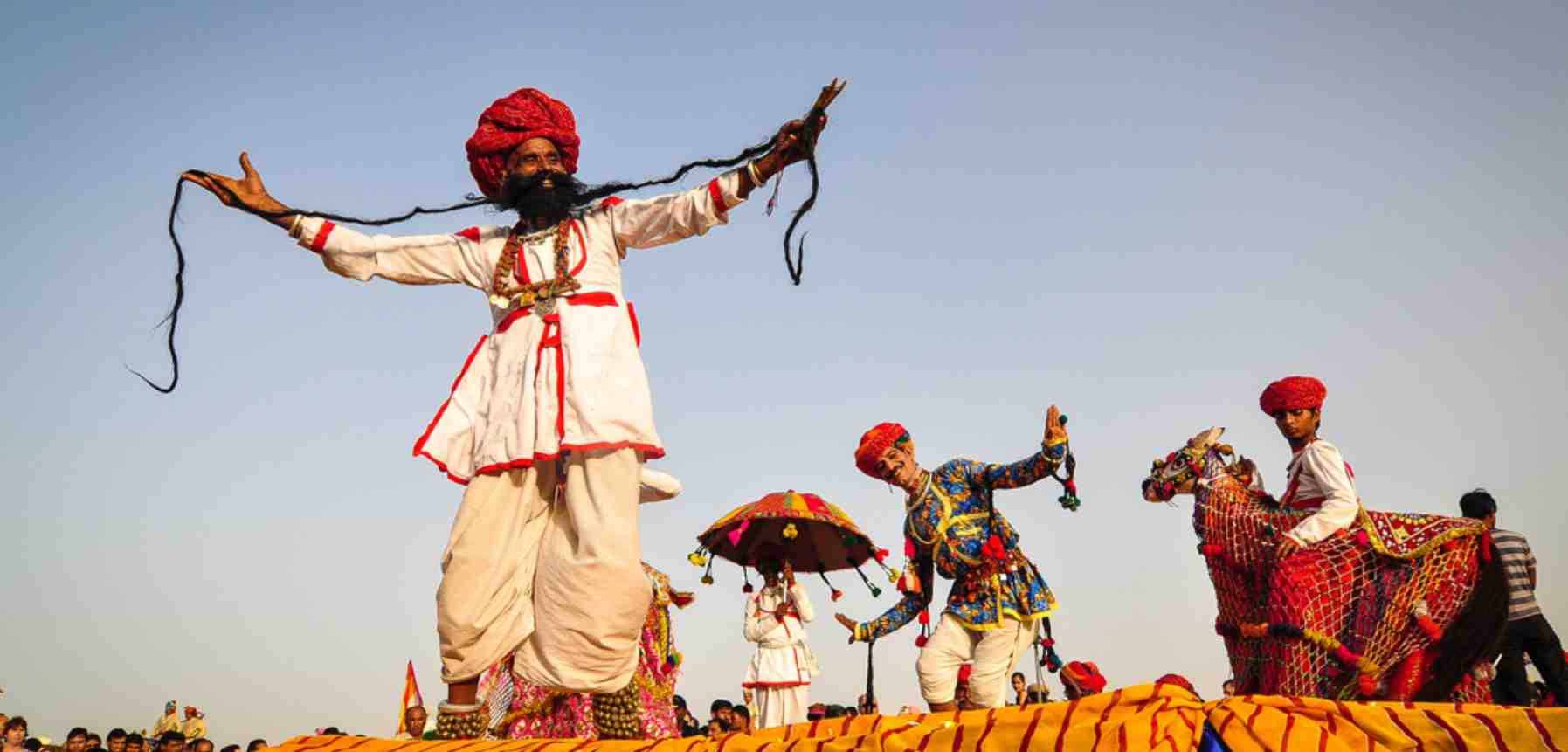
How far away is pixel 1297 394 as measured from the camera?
20.1 ft

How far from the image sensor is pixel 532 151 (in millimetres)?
4977

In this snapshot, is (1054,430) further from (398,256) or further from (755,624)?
(755,624)

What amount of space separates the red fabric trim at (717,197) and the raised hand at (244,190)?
5.27 feet

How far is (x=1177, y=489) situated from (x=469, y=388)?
3.52 m

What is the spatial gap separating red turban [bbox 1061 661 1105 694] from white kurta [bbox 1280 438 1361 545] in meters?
1.06

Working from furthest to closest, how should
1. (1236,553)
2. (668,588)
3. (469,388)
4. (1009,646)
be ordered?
1. (668,588)
2. (1009,646)
3. (1236,553)
4. (469,388)

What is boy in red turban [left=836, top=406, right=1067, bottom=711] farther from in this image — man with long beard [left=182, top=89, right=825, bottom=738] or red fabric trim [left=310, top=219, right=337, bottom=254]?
red fabric trim [left=310, top=219, right=337, bottom=254]

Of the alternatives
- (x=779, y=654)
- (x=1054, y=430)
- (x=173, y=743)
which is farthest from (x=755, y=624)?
(x=1054, y=430)

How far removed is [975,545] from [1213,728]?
3279mm

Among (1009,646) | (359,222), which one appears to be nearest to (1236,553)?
(1009,646)

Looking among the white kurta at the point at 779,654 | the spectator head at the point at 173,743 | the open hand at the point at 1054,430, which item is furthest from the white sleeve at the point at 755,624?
the open hand at the point at 1054,430

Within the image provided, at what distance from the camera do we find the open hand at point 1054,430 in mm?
5980

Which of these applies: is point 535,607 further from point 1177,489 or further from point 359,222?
point 1177,489

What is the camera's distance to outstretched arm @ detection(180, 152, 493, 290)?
4.84 meters
